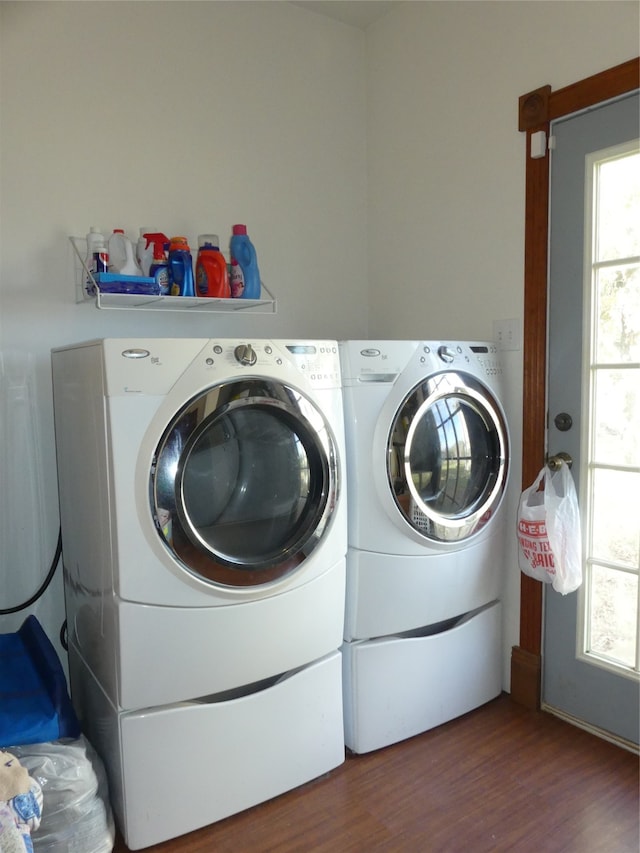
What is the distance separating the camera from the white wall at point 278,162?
208 cm

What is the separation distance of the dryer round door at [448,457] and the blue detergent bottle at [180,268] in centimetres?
82

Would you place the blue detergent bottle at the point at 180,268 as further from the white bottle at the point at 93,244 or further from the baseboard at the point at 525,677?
the baseboard at the point at 525,677

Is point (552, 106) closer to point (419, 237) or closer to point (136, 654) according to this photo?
point (419, 237)

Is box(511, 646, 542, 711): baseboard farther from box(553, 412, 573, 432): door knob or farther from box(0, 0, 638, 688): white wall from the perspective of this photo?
box(553, 412, 573, 432): door knob

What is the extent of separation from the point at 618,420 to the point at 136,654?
1509mm

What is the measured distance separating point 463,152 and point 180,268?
1119mm

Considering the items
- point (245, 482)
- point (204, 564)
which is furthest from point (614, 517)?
point (204, 564)

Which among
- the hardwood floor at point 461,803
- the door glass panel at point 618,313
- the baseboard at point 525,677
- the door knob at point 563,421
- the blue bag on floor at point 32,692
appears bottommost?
the hardwood floor at point 461,803

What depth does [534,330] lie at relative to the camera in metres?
2.16

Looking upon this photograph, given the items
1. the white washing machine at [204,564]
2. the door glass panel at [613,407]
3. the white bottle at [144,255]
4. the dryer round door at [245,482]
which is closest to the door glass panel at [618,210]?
the door glass panel at [613,407]

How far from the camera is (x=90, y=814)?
1.57 m

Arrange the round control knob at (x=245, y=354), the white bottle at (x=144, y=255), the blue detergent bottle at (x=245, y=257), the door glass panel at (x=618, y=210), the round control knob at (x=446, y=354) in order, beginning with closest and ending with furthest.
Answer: the round control knob at (x=245, y=354), the door glass panel at (x=618, y=210), the round control knob at (x=446, y=354), the white bottle at (x=144, y=255), the blue detergent bottle at (x=245, y=257)

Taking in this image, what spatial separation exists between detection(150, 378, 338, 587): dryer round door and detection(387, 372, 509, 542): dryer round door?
0.84 ft

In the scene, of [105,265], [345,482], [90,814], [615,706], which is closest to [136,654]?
[90,814]
